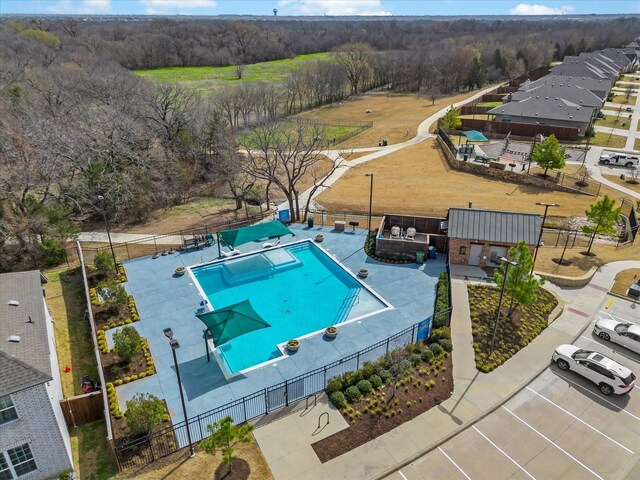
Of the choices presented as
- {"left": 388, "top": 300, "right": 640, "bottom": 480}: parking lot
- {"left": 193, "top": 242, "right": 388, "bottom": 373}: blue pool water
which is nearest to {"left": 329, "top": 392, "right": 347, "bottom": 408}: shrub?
{"left": 388, "top": 300, "right": 640, "bottom": 480}: parking lot

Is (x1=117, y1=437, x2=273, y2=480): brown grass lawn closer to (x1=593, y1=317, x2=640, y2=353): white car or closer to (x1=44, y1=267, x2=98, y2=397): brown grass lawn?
(x1=44, y1=267, x2=98, y2=397): brown grass lawn

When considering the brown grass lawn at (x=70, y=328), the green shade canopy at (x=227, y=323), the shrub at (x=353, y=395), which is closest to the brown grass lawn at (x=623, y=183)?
the shrub at (x=353, y=395)

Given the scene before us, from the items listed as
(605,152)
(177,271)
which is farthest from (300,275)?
(605,152)

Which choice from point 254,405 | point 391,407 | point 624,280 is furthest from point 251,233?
point 624,280

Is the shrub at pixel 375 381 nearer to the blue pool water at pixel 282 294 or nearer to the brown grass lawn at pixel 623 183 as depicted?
the blue pool water at pixel 282 294

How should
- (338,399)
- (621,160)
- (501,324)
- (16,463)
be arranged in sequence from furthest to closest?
(621,160) < (501,324) < (338,399) < (16,463)

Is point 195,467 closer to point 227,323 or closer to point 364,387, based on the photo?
point 227,323

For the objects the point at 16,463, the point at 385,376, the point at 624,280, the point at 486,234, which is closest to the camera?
the point at 16,463
